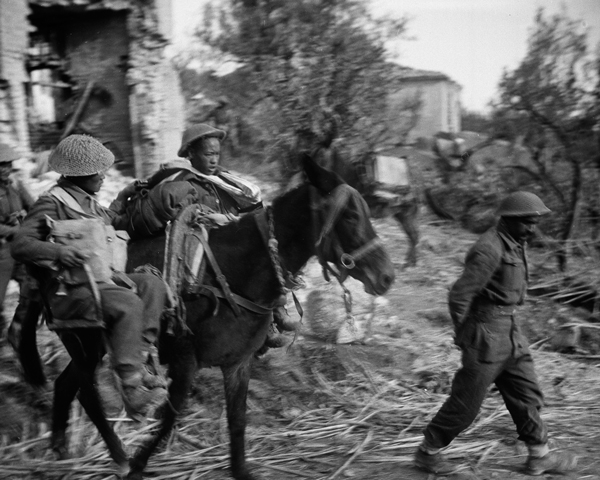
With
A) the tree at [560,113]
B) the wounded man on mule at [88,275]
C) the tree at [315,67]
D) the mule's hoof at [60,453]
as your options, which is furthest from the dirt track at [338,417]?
the tree at [315,67]

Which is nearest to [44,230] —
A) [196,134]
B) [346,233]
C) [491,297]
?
[196,134]

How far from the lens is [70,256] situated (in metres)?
3.60

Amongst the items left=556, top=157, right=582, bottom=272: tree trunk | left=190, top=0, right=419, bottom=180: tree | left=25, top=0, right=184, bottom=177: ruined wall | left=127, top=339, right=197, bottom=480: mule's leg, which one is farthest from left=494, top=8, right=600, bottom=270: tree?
left=127, top=339, right=197, bottom=480: mule's leg

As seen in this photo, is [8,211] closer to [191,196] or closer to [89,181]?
[191,196]

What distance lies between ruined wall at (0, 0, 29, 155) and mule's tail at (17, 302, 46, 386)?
5849 mm

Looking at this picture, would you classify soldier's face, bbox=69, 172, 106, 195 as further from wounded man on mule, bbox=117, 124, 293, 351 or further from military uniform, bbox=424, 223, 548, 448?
military uniform, bbox=424, 223, 548, 448

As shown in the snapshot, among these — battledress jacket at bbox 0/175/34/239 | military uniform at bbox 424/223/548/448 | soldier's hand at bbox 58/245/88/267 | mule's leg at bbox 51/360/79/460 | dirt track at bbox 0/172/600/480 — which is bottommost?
dirt track at bbox 0/172/600/480

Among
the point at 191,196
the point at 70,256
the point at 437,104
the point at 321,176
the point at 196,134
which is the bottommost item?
the point at 70,256

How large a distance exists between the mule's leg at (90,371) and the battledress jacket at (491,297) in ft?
7.44

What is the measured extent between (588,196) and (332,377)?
702 cm

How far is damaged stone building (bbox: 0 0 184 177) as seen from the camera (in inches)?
463

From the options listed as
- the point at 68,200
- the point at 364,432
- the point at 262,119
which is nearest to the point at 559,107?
the point at 262,119

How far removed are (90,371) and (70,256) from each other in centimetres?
100

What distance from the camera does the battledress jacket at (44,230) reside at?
11.9ft
